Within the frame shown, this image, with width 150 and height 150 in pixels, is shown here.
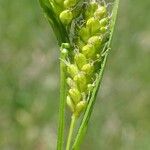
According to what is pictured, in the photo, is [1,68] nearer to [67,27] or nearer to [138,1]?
[138,1]

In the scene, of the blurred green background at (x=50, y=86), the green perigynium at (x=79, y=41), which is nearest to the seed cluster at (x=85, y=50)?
the green perigynium at (x=79, y=41)

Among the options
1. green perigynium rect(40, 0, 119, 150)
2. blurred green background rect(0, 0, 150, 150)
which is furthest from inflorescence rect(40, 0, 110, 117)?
blurred green background rect(0, 0, 150, 150)

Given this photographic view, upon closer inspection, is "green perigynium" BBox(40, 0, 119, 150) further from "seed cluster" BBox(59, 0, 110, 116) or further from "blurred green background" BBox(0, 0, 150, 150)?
"blurred green background" BBox(0, 0, 150, 150)

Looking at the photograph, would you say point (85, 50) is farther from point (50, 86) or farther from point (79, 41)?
point (50, 86)

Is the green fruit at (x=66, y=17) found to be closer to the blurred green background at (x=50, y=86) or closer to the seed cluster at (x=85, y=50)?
the seed cluster at (x=85, y=50)

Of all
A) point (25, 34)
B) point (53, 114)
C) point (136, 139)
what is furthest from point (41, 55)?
point (136, 139)

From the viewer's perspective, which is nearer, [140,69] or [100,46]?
[100,46]

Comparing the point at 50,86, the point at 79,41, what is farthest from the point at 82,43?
the point at 50,86
